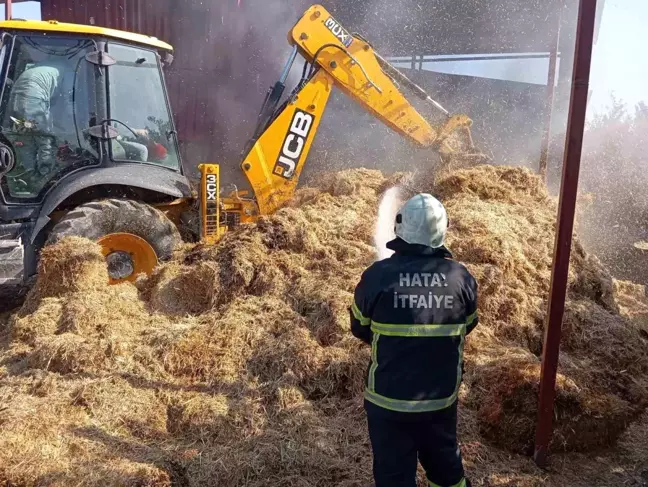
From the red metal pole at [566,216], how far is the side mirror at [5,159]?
474cm

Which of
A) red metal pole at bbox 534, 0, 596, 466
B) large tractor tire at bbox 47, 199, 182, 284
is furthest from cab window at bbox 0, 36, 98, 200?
red metal pole at bbox 534, 0, 596, 466

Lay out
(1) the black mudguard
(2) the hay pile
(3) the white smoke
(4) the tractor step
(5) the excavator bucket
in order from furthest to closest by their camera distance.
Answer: (5) the excavator bucket, (1) the black mudguard, (3) the white smoke, (4) the tractor step, (2) the hay pile

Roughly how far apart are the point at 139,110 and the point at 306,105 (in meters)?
1.83

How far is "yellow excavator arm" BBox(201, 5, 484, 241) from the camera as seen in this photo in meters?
6.14

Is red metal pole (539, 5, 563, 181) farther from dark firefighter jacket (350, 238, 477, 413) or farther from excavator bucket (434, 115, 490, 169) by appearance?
dark firefighter jacket (350, 238, 477, 413)

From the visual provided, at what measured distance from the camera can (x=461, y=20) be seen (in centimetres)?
1121

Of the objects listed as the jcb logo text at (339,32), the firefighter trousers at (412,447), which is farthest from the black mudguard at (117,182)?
the firefighter trousers at (412,447)

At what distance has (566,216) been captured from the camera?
2986 mm

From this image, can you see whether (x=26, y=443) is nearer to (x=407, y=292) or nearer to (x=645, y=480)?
(x=407, y=292)

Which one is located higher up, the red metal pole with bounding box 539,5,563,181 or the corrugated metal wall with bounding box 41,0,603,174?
the corrugated metal wall with bounding box 41,0,603,174

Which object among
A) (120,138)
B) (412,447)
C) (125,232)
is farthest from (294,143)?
(412,447)

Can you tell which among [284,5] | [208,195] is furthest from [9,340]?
[284,5]

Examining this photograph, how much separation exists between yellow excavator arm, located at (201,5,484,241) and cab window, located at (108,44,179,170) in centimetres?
88

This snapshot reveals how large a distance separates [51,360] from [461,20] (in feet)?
33.6
